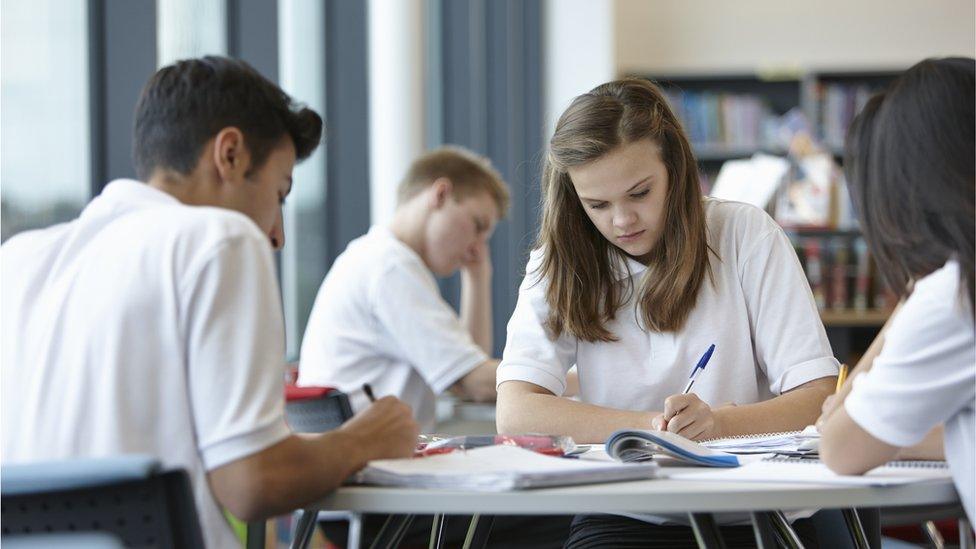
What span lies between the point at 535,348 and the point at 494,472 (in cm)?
71

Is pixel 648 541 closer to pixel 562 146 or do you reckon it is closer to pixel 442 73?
pixel 562 146

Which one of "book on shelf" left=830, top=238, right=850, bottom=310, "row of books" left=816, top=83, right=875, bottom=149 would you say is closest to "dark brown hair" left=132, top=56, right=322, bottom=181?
"book on shelf" left=830, top=238, right=850, bottom=310

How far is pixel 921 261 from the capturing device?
1.34 metres

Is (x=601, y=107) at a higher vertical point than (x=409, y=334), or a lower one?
higher

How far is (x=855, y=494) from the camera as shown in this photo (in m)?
1.29

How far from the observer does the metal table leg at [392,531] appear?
1.68 m

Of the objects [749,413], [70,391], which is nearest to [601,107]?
[749,413]

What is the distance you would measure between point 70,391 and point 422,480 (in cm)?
40

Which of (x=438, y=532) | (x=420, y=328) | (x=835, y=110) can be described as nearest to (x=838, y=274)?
(x=835, y=110)

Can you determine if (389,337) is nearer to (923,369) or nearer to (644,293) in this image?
(644,293)

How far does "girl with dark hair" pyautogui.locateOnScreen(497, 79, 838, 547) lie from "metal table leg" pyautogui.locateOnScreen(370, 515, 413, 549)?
0.27 m

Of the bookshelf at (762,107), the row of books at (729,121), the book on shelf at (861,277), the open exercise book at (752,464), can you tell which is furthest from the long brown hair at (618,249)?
the row of books at (729,121)

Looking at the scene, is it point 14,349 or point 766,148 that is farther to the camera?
point 766,148

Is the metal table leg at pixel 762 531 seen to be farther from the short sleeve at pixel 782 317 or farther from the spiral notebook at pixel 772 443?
the short sleeve at pixel 782 317
